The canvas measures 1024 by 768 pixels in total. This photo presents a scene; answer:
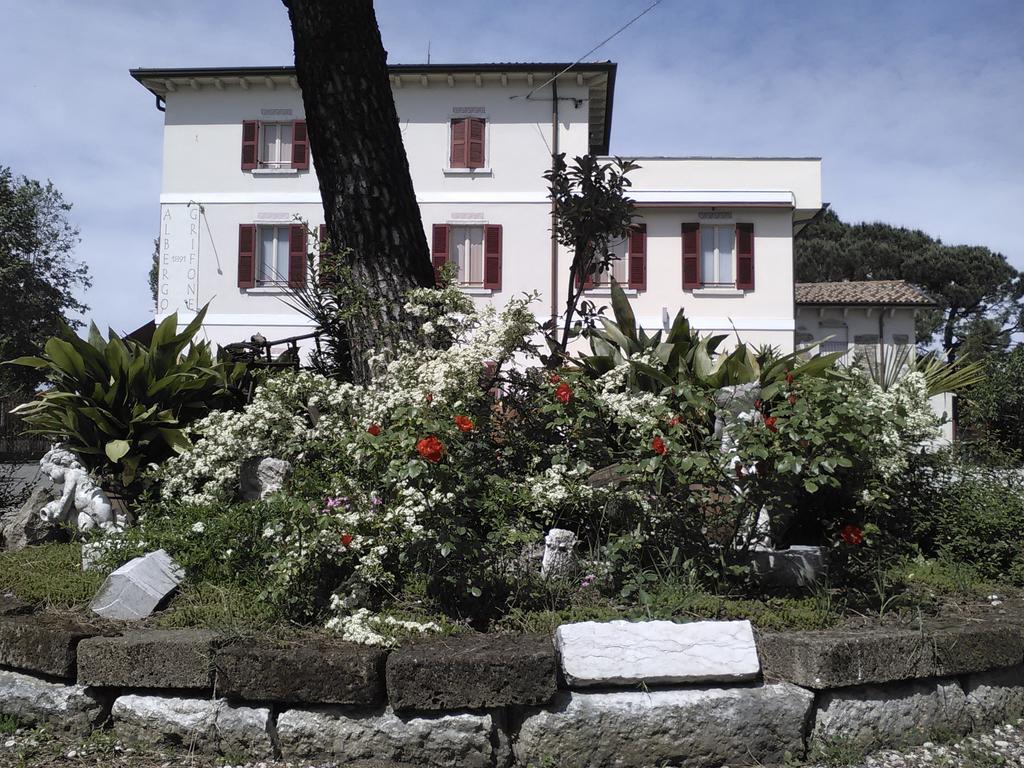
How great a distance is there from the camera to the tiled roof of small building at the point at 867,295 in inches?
854

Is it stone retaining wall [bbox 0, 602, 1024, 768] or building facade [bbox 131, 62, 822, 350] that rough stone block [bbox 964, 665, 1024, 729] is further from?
building facade [bbox 131, 62, 822, 350]

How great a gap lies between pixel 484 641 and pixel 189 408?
2.77 metres

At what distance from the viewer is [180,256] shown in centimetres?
1917

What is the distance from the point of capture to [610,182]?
5004 mm

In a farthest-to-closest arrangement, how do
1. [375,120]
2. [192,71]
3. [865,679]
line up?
[192,71], [375,120], [865,679]

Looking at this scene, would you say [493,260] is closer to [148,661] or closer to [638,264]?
[638,264]

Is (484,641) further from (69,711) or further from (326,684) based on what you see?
(69,711)

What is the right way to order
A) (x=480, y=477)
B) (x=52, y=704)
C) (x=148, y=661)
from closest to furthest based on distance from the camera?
(x=148, y=661), (x=52, y=704), (x=480, y=477)

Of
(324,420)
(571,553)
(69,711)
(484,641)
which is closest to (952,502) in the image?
(571,553)

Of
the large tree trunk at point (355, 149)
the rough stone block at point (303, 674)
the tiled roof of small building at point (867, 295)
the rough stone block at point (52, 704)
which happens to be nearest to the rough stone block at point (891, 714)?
the rough stone block at point (303, 674)

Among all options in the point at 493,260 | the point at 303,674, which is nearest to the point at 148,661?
the point at 303,674

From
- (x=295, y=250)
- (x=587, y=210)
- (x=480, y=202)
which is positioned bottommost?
(x=587, y=210)

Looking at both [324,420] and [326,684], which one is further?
[324,420]

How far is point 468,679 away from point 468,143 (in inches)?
690
